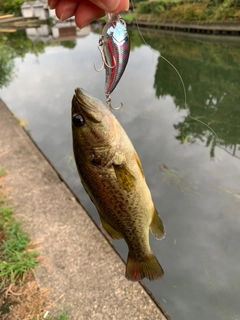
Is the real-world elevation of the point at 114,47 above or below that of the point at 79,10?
below

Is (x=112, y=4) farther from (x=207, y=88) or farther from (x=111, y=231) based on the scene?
(x=207, y=88)

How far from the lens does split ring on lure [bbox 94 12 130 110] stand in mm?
1707

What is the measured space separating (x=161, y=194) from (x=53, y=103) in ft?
21.5

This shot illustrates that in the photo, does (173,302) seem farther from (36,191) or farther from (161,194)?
(36,191)

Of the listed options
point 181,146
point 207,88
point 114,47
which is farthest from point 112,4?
point 207,88

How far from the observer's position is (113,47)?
173cm

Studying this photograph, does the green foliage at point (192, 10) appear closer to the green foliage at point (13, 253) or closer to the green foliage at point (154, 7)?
the green foliage at point (154, 7)

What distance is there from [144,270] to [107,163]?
0.78 m

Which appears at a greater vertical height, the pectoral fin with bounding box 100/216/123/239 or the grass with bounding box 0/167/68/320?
the pectoral fin with bounding box 100/216/123/239

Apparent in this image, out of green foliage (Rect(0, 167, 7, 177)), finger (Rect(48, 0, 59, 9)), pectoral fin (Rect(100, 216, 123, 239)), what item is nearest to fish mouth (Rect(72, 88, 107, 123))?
pectoral fin (Rect(100, 216, 123, 239))

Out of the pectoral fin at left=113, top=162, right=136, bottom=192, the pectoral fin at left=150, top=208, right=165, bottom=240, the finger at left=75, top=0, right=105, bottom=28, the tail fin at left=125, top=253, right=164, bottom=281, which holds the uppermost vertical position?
the finger at left=75, top=0, right=105, bottom=28

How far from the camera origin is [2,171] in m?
6.08

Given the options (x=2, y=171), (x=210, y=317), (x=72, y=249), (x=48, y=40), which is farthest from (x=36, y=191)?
(x=48, y=40)

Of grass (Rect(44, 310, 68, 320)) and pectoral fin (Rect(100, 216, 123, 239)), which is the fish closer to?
pectoral fin (Rect(100, 216, 123, 239))
